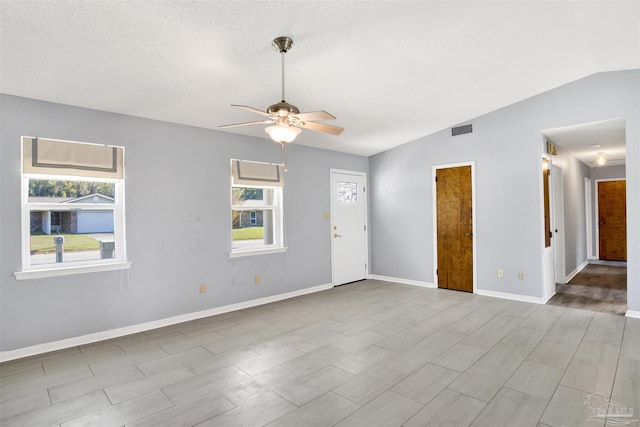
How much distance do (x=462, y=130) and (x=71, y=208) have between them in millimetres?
5526

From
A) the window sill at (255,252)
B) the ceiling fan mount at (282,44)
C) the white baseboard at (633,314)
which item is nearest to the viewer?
the ceiling fan mount at (282,44)

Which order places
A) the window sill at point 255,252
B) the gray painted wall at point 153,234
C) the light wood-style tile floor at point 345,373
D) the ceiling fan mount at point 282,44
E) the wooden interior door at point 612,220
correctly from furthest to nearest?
the wooden interior door at point 612,220
the window sill at point 255,252
the gray painted wall at point 153,234
the ceiling fan mount at point 282,44
the light wood-style tile floor at point 345,373

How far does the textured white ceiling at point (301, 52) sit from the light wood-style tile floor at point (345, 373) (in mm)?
2610

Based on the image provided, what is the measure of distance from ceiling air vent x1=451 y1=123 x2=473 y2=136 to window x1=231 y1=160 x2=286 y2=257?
2.98 metres

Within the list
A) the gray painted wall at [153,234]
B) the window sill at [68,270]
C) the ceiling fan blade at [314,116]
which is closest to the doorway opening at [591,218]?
the ceiling fan blade at [314,116]

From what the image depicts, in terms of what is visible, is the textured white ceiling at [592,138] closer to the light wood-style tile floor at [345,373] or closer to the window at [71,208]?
the light wood-style tile floor at [345,373]

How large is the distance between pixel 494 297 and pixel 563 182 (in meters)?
2.84

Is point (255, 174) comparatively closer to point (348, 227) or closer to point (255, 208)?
point (255, 208)

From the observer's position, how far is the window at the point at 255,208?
15.9ft

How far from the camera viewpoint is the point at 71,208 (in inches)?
140

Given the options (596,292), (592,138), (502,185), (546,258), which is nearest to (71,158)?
(502,185)

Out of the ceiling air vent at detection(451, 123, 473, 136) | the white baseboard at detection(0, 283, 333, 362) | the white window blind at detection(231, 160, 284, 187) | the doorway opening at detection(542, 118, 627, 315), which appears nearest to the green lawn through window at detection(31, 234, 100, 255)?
the white baseboard at detection(0, 283, 333, 362)

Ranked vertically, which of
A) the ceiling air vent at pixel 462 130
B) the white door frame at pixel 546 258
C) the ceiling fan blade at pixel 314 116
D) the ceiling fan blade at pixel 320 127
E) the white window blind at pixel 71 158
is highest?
the ceiling air vent at pixel 462 130

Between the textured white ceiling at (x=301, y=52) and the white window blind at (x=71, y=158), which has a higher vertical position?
the textured white ceiling at (x=301, y=52)
